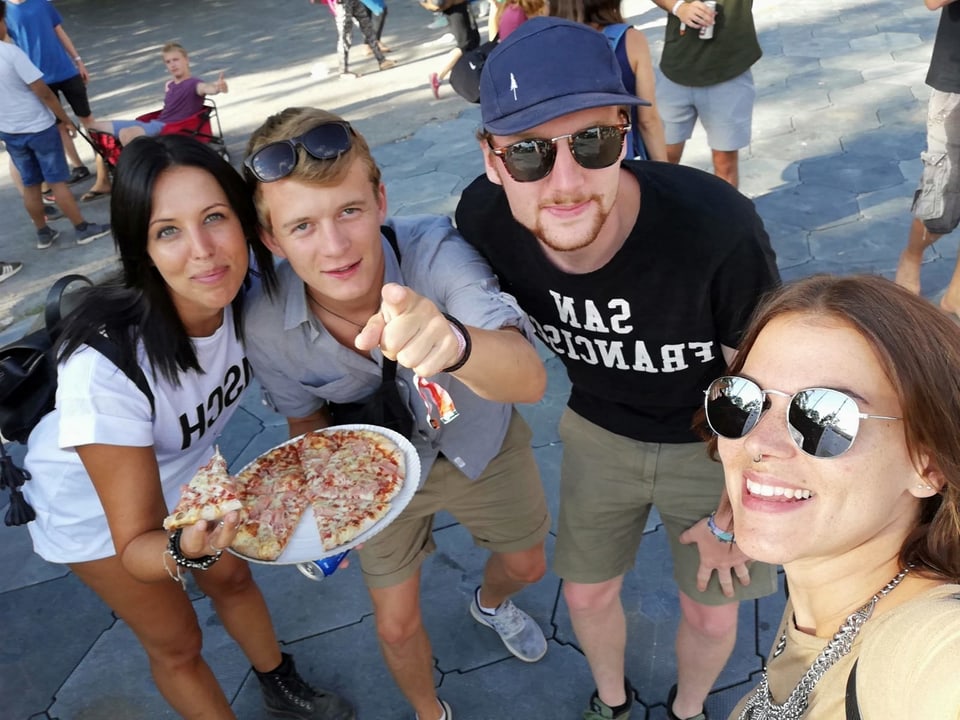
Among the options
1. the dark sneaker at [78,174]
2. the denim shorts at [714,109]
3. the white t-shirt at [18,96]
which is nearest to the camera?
the denim shorts at [714,109]

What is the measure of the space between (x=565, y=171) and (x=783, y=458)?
85cm

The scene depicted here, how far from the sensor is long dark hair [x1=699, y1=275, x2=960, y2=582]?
1.27 metres

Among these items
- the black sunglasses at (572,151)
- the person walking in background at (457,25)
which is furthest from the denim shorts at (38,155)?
the black sunglasses at (572,151)

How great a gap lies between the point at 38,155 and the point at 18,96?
0.47 m

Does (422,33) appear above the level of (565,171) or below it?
below

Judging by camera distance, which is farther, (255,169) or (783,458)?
(255,169)

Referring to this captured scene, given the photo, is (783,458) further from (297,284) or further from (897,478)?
(297,284)

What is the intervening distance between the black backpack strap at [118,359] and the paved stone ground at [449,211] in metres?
1.55

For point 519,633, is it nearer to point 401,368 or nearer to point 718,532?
point 718,532

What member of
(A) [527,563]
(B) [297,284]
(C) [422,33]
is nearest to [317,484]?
(B) [297,284]

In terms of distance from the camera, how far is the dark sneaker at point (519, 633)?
113 inches

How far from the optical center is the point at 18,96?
6.09m

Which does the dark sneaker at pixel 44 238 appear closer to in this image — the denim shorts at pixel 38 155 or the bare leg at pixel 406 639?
the denim shorts at pixel 38 155

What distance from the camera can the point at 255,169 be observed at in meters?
1.94
